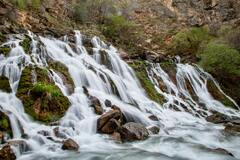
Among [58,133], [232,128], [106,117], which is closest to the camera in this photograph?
[58,133]

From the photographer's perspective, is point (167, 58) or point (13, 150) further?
point (167, 58)

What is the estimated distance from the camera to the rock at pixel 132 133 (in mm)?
12445

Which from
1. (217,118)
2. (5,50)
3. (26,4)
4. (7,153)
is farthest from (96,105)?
(26,4)

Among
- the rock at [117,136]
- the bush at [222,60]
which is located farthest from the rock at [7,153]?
the bush at [222,60]

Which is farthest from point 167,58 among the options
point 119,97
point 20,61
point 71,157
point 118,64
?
point 71,157

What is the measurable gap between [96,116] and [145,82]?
7218mm

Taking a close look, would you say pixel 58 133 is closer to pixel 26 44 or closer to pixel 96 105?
pixel 96 105

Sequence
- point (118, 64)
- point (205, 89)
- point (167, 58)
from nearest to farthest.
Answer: point (118, 64), point (205, 89), point (167, 58)

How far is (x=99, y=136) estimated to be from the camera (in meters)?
12.4

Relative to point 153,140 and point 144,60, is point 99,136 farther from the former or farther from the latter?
point 144,60

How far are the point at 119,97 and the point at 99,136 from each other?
4.95 metres

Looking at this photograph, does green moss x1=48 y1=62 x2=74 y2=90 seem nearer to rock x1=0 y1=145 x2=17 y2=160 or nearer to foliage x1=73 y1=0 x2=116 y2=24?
rock x1=0 y1=145 x2=17 y2=160

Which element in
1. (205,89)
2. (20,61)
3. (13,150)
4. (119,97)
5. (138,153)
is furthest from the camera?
(205,89)

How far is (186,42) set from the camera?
29312 millimetres
